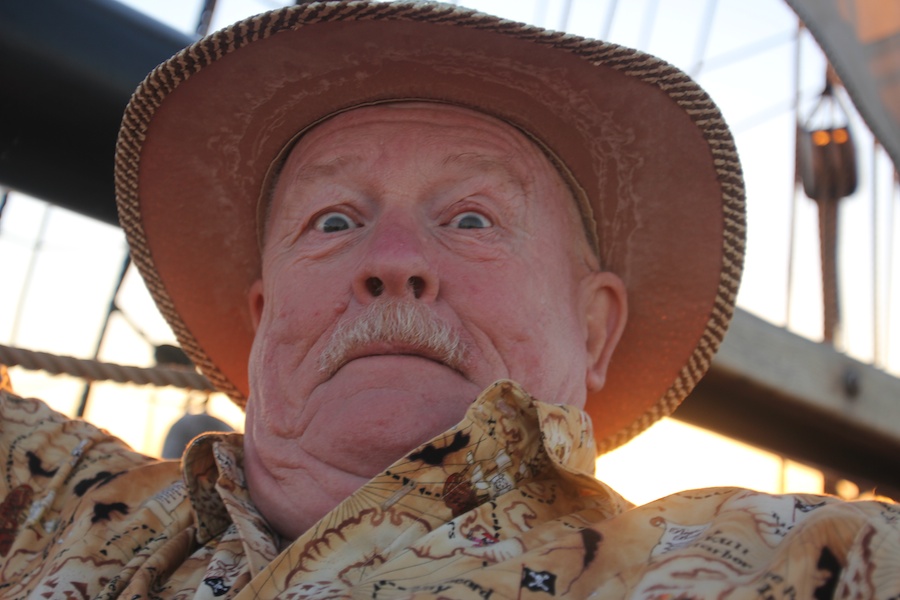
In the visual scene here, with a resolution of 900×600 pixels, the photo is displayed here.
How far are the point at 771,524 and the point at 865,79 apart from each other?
151 inches

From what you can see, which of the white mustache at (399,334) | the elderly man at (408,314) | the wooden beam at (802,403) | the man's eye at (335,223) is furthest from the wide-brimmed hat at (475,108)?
the wooden beam at (802,403)

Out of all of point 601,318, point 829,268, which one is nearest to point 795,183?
point 829,268

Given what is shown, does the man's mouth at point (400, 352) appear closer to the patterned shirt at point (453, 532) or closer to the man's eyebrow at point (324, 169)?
the patterned shirt at point (453, 532)

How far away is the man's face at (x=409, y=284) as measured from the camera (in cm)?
144

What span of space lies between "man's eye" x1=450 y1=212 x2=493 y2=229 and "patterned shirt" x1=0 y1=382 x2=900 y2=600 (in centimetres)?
38

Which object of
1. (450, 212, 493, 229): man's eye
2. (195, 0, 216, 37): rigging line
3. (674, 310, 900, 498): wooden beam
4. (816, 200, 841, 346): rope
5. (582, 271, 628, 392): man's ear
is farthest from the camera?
(816, 200, 841, 346): rope

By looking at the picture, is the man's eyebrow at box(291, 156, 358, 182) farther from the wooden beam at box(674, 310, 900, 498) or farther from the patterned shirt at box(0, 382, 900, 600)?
the wooden beam at box(674, 310, 900, 498)

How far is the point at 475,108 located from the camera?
1.75 m

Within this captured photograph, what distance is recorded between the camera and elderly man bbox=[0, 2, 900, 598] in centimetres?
119

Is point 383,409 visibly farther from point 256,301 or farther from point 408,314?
point 256,301

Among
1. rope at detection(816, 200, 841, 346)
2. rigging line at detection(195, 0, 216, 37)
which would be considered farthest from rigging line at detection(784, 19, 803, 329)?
rigging line at detection(195, 0, 216, 37)

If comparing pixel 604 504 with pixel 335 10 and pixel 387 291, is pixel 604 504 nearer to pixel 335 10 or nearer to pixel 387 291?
pixel 387 291

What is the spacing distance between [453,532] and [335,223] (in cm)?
70

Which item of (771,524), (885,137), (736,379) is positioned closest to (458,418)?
(771,524)
